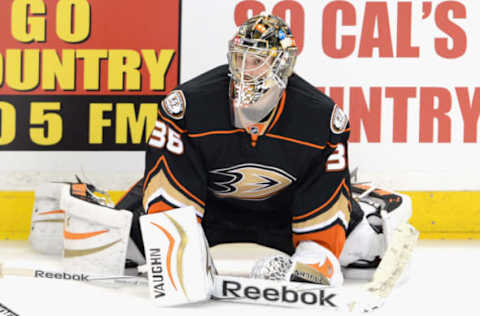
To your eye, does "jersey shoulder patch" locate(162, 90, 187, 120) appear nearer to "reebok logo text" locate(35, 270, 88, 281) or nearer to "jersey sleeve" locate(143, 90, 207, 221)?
"jersey sleeve" locate(143, 90, 207, 221)

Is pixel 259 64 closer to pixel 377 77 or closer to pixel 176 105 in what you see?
pixel 176 105

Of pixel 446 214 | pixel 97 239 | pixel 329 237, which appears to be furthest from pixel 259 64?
pixel 446 214

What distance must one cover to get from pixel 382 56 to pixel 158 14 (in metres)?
1.11

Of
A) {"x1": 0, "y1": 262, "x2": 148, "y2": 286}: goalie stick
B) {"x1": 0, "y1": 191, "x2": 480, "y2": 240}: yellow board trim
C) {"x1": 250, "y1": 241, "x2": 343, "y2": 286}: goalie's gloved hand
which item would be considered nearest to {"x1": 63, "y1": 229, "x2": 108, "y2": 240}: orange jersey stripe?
{"x1": 0, "y1": 262, "x2": 148, "y2": 286}: goalie stick

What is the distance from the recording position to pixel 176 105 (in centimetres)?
254

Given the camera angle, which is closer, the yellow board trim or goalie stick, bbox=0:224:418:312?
goalie stick, bbox=0:224:418:312

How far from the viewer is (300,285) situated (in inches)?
94.6

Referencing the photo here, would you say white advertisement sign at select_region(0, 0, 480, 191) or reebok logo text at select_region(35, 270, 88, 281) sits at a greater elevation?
white advertisement sign at select_region(0, 0, 480, 191)

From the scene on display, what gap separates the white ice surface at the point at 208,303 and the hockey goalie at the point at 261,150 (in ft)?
0.41

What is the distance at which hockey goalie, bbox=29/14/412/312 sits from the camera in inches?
96.2

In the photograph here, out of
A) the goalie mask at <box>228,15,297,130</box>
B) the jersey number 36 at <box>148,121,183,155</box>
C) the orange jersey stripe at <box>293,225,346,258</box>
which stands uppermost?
the goalie mask at <box>228,15,297,130</box>

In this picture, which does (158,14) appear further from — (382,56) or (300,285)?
(300,285)

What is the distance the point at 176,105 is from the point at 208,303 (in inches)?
26.3

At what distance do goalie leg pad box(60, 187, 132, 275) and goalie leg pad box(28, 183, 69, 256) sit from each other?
0.48 metres
